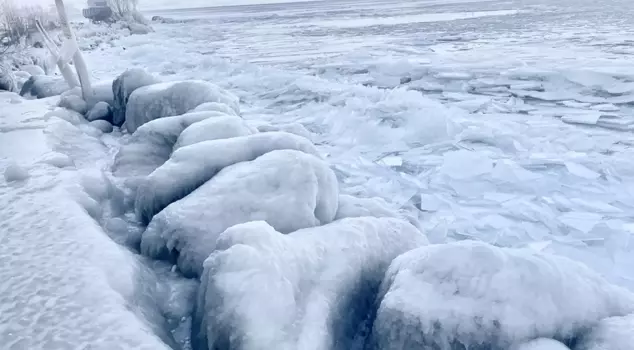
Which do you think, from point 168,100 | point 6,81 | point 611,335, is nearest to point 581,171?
point 611,335

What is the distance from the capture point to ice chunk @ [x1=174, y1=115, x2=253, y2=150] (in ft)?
11.4

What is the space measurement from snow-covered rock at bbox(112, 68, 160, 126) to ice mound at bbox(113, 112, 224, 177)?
84.4 inches

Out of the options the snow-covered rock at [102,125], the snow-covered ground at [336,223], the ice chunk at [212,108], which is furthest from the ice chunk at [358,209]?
the snow-covered rock at [102,125]

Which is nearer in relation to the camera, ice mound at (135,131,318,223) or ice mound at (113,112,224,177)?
ice mound at (135,131,318,223)

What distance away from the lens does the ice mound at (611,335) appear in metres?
1.47

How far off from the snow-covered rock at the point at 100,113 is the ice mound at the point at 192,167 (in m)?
3.68

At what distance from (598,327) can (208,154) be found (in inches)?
89.0

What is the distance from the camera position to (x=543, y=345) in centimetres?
151

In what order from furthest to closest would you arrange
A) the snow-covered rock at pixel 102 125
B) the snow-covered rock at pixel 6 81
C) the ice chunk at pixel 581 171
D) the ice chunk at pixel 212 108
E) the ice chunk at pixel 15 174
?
the snow-covered rock at pixel 6 81 < the snow-covered rock at pixel 102 125 < the ice chunk at pixel 212 108 < the ice chunk at pixel 581 171 < the ice chunk at pixel 15 174

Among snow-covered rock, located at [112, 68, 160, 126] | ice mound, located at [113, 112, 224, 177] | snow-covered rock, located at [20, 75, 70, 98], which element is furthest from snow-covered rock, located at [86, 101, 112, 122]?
ice mound, located at [113, 112, 224, 177]

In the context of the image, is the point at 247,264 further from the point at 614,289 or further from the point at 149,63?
the point at 149,63

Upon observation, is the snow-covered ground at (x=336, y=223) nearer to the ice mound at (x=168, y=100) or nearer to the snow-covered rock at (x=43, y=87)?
the ice mound at (x=168, y=100)

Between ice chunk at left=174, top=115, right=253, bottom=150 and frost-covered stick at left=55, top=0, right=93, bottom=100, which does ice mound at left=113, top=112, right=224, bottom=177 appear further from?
frost-covered stick at left=55, top=0, right=93, bottom=100

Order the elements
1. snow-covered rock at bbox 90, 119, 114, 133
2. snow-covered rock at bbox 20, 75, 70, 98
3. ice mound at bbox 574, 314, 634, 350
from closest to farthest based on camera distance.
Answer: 1. ice mound at bbox 574, 314, 634, 350
2. snow-covered rock at bbox 90, 119, 114, 133
3. snow-covered rock at bbox 20, 75, 70, 98
